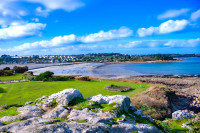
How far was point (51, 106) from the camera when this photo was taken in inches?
473

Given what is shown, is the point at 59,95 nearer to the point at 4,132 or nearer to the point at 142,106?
the point at 4,132

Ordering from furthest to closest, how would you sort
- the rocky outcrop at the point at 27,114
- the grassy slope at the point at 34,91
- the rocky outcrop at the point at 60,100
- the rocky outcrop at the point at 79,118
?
the grassy slope at the point at 34,91 < the rocky outcrop at the point at 60,100 < the rocky outcrop at the point at 27,114 < the rocky outcrop at the point at 79,118

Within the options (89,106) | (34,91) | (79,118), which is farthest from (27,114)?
(34,91)

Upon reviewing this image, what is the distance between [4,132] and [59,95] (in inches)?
259

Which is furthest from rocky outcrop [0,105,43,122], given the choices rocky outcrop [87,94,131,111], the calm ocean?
the calm ocean

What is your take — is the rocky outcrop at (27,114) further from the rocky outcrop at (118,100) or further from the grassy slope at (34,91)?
the grassy slope at (34,91)

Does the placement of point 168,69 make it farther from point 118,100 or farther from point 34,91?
point 118,100

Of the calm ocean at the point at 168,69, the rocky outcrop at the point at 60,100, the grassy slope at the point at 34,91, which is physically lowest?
the calm ocean at the point at 168,69

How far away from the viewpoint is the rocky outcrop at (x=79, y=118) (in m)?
6.94

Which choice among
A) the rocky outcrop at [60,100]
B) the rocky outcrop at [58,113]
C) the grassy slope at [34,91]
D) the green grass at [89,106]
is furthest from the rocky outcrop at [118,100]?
the grassy slope at [34,91]

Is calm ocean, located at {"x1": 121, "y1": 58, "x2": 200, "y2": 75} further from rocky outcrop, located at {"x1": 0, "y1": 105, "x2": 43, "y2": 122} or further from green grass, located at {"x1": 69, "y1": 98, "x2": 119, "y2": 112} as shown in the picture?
rocky outcrop, located at {"x1": 0, "y1": 105, "x2": 43, "y2": 122}

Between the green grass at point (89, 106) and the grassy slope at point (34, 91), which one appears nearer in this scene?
the green grass at point (89, 106)

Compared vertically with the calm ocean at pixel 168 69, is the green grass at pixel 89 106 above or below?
→ above

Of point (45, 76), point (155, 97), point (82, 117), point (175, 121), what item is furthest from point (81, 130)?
point (45, 76)
